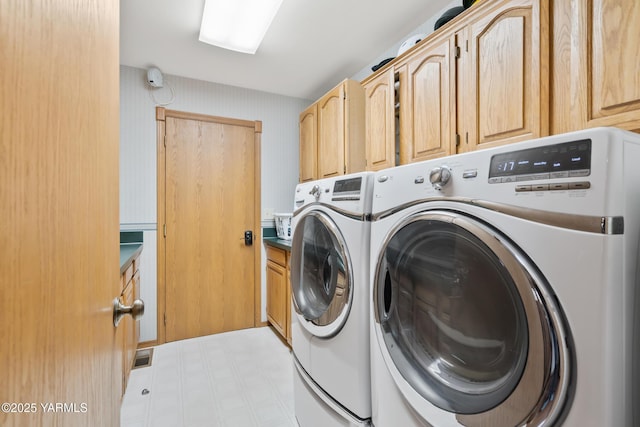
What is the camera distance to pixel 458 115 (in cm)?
141

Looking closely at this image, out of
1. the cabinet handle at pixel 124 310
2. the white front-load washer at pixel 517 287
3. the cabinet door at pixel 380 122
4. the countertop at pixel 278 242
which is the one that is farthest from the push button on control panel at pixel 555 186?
the countertop at pixel 278 242

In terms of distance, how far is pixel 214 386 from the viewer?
1971 mm

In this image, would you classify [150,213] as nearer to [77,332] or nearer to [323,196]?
[323,196]

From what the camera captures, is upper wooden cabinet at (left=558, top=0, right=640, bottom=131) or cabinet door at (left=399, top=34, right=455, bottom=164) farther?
cabinet door at (left=399, top=34, right=455, bottom=164)

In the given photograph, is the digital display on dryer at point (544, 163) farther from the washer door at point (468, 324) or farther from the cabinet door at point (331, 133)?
the cabinet door at point (331, 133)

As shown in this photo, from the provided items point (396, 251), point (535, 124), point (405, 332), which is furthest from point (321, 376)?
point (535, 124)

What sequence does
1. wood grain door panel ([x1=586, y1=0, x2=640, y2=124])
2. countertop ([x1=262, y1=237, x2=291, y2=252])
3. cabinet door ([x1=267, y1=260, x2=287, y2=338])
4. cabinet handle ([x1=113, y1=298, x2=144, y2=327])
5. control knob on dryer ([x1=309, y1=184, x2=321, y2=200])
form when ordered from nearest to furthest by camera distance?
cabinet handle ([x1=113, y1=298, x2=144, y2=327])
wood grain door panel ([x1=586, y1=0, x2=640, y2=124])
control knob on dryer ([x1=309, y1=184, x2=321, y2=200])
countertop ([x1=262, y1=237, x2=291, y2=252])
cabinet door ([x1=267, y1=260, x2=287, y2=338])

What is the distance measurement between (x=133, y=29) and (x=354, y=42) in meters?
1.58

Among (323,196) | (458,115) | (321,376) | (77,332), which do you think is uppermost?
(458,115)

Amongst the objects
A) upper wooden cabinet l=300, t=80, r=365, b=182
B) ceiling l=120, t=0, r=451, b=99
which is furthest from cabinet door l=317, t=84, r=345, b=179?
ceiling l=120, t=0, r=451, b=99

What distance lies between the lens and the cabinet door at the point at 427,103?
1.47 metres

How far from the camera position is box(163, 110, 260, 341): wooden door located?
266cm

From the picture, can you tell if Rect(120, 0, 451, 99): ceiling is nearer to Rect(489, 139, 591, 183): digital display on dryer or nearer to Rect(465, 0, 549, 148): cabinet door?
Rect(465, 0, 549, 148): cabinet door

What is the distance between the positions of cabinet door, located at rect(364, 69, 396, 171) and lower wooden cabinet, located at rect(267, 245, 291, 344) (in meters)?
1.09
